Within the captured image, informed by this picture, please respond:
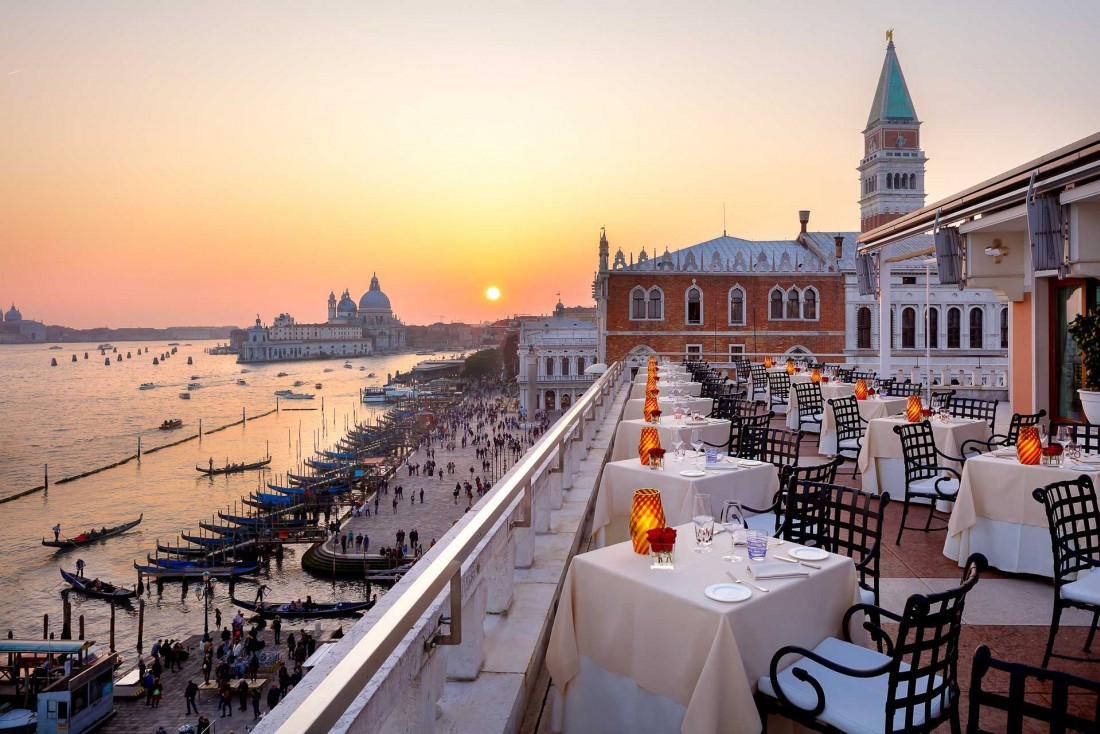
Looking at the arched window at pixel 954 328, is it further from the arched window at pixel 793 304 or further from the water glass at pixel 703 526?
the water glass at pixel 703 526

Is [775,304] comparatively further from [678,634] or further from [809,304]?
[678,634]

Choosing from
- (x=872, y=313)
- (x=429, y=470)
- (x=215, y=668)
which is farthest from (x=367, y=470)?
(x=872, y=313)

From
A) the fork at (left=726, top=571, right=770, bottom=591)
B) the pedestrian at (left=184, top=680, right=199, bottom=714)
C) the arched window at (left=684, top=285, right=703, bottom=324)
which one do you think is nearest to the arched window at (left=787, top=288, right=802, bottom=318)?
the arched window at (left=684, top=285, right=703, bottom=324)

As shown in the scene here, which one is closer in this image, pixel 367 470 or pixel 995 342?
pixel 995 342

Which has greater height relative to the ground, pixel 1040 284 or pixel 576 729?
pixel 1040 284

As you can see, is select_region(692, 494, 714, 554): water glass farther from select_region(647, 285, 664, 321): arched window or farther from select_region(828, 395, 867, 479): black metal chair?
select_region(647, 285, 664, 321): arched window

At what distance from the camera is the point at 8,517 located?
5134cm

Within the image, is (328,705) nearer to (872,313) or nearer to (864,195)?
(872,313)

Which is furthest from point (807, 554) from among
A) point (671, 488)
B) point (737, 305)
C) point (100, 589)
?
point (100, 589)

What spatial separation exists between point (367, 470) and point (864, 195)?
44.1 metres

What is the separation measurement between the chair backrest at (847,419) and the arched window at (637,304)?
868 inches

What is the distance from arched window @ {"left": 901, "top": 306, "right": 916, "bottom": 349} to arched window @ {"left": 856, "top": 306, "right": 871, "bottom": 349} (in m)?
1.50

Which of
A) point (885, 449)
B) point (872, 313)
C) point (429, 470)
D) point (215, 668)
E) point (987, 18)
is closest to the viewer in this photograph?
point (885, 449)

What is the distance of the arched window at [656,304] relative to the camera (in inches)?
1195
